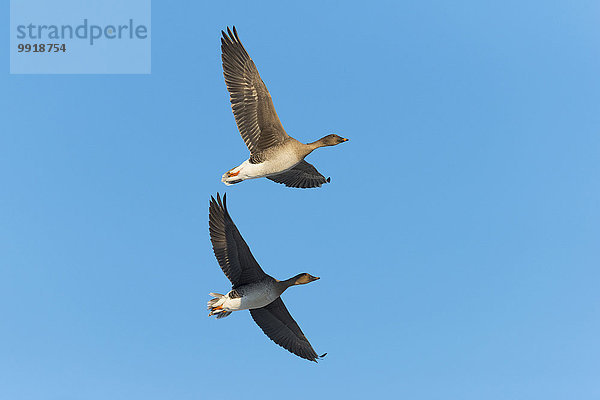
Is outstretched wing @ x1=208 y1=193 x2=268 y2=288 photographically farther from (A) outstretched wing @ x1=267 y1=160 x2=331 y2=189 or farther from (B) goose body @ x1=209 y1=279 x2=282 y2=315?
(A) outstretched wing @ x1=267 y1=160 x2=331 y2=189

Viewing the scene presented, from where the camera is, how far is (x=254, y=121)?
27.1m

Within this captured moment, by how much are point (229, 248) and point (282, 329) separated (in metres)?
3.78

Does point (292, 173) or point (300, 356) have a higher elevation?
point (292, 173)

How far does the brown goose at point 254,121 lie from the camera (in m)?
26.8

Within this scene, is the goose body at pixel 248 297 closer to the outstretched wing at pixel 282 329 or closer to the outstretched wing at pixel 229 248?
the outstretched wing at pixel 229 248

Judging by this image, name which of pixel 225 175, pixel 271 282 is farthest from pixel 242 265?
pixel 225 175

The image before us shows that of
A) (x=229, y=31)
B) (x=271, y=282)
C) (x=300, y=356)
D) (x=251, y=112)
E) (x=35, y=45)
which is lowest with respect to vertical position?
(x=300, y=356)

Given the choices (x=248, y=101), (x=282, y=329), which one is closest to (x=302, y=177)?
(x=248, y=101)

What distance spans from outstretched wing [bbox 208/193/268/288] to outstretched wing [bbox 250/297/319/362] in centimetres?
188

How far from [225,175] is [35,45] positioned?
1168 centimetres

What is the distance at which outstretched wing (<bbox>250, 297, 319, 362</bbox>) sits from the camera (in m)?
29.2

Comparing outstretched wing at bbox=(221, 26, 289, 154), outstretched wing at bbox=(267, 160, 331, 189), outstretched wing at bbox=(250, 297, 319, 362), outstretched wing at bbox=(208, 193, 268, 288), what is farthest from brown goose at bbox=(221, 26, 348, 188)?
outstretched wing at bbox=(250, 297, 319, 362)

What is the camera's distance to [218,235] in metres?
27.4

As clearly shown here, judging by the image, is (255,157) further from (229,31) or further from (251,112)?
(229,31)
